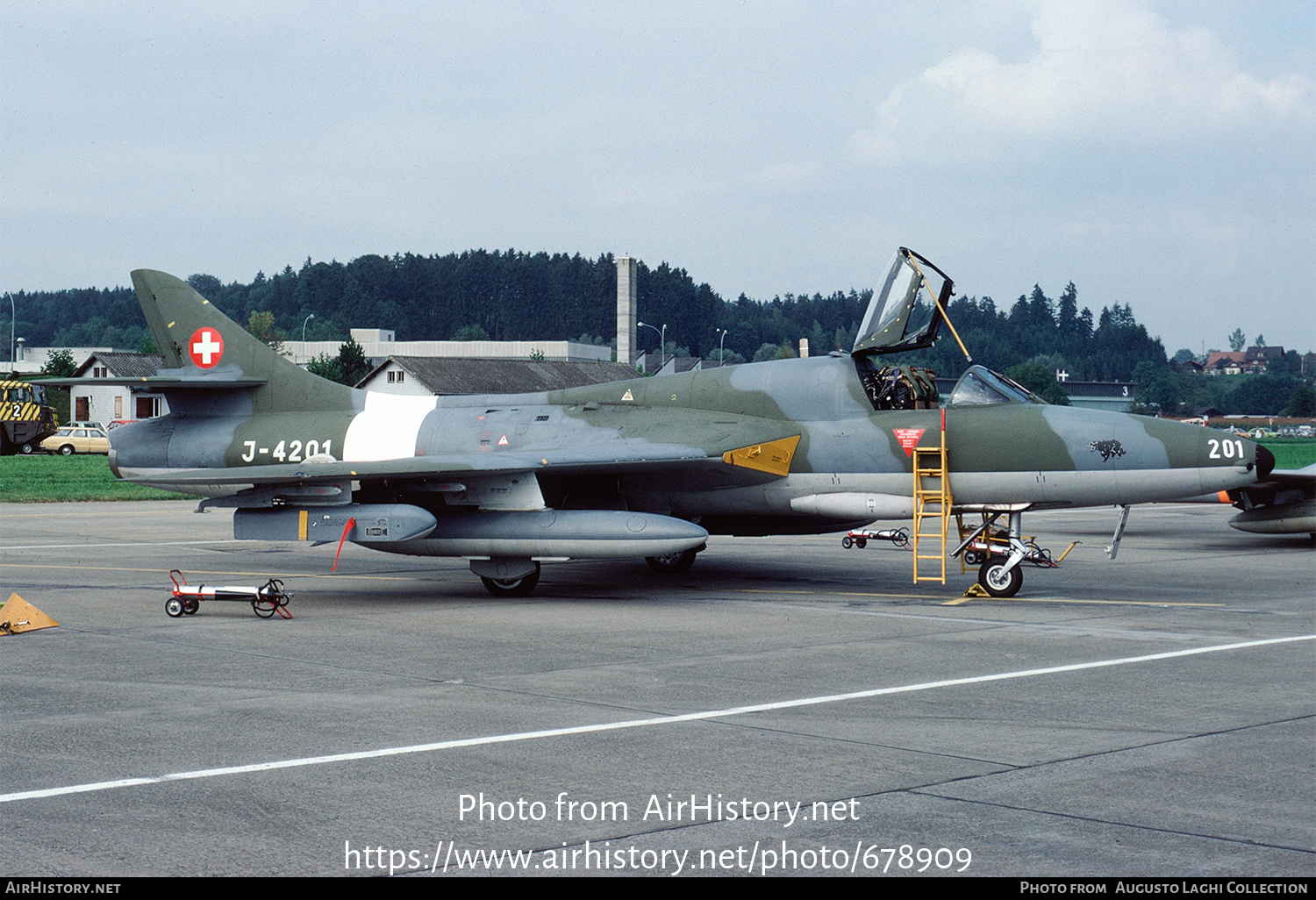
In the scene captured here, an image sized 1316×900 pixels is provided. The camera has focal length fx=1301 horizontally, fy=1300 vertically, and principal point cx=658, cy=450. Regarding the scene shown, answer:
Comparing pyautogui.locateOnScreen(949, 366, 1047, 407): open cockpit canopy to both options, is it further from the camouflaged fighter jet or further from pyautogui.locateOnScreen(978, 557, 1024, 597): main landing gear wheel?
pyautogui.locateOnScreen(978, 557, 1024, 597): main landing gear wheel

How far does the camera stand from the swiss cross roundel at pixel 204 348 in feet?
58.8

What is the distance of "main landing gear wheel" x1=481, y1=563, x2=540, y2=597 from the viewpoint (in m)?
→ 15.2

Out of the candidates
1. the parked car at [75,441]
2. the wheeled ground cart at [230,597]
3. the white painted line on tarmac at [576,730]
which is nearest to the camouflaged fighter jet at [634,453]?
the wheeled ground cart at [230,597]

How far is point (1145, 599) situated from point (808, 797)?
9796 millimetres

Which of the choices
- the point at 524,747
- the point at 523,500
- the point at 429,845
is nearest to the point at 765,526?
the point at 523,500

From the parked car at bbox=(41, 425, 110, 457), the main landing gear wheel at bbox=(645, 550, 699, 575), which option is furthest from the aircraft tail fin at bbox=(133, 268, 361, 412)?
the parked car at bbox=(41, 425, 110, 457)

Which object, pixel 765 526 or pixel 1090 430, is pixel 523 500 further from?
pixel 1090 430

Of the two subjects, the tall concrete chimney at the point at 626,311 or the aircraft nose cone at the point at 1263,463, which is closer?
the aircraft nose cone at the point at 1263,463

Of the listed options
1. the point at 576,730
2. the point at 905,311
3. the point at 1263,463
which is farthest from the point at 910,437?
the point at 576,730

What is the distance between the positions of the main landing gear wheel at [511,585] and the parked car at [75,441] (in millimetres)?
50303

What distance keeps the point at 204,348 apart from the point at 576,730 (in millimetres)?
12018

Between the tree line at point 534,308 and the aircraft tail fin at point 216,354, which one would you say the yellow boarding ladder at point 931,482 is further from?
the tree line at point 534,308

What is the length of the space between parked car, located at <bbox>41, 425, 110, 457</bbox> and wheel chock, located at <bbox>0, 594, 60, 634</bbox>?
51266 mm

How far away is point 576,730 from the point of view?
7.87m
